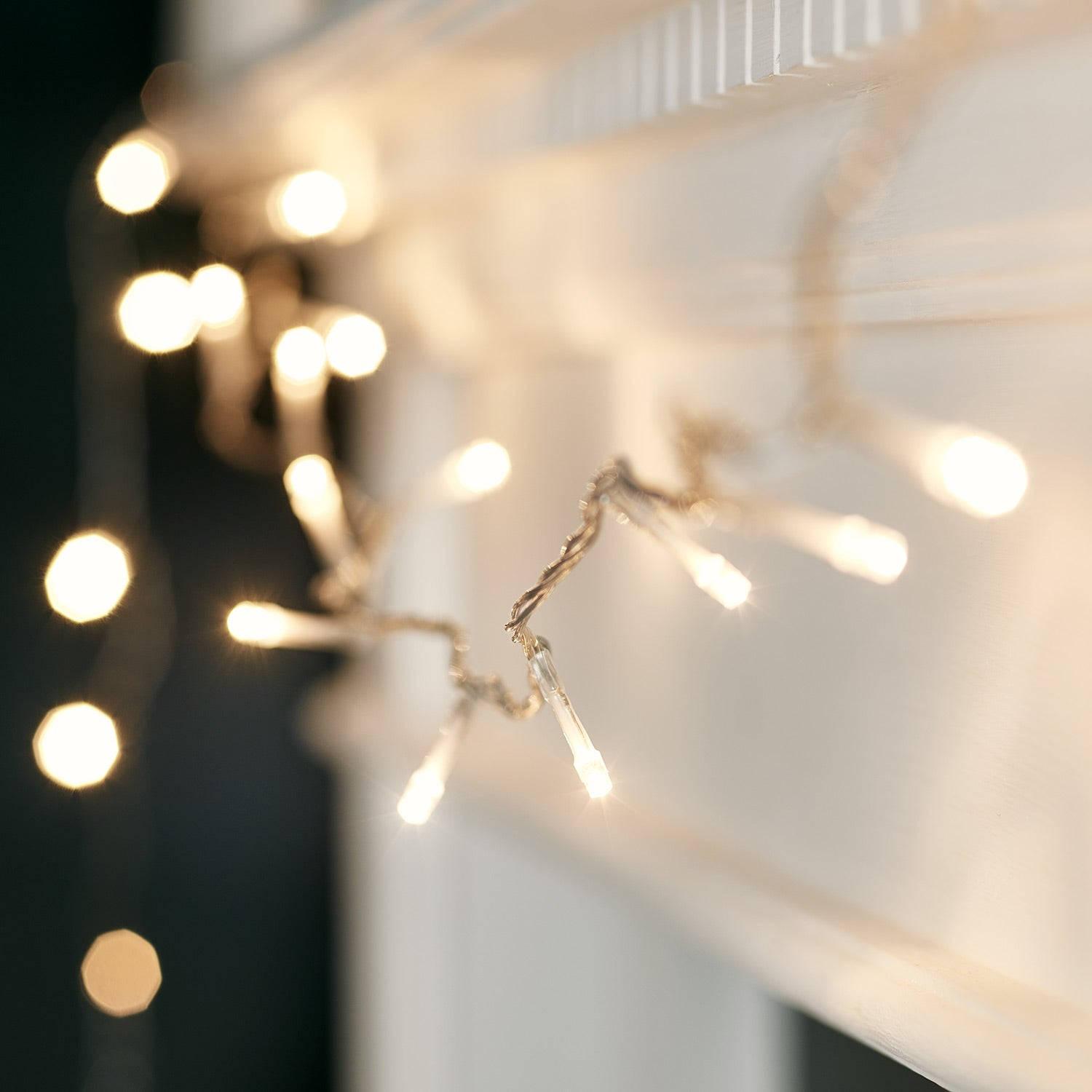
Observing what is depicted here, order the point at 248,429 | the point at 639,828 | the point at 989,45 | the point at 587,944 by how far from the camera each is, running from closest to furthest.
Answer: the point at 989,45 < the point at 639,828 < the point at 587,944 < the point at 248,429

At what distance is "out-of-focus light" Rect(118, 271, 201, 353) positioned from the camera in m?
0.66

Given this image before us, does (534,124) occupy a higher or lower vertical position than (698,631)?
higher

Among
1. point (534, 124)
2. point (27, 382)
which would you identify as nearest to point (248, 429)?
point (27, 382)

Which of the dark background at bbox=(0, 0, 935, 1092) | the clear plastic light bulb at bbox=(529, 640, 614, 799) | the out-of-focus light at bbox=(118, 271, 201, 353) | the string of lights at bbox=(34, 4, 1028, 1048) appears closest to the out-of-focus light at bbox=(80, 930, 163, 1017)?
the dark background at bbox=(0, 0, 935, 1092)

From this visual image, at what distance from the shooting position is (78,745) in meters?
0.64

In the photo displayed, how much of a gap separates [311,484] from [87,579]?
0.16 m

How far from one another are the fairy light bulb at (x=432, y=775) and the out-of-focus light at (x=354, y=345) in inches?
11.1

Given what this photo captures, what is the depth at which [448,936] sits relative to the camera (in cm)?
77

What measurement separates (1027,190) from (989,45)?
0.04 metres

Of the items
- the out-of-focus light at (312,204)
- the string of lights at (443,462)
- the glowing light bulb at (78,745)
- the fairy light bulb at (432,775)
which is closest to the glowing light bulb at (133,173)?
the string of lights at (443,462)

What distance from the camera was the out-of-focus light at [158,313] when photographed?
658mm

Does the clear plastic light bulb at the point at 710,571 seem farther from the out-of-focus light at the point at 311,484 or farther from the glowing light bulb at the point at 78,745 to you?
the glowing light bulb at the point at 78,745

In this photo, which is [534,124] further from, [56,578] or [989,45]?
[56,578]

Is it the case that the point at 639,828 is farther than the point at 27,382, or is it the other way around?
the point at 27,382
